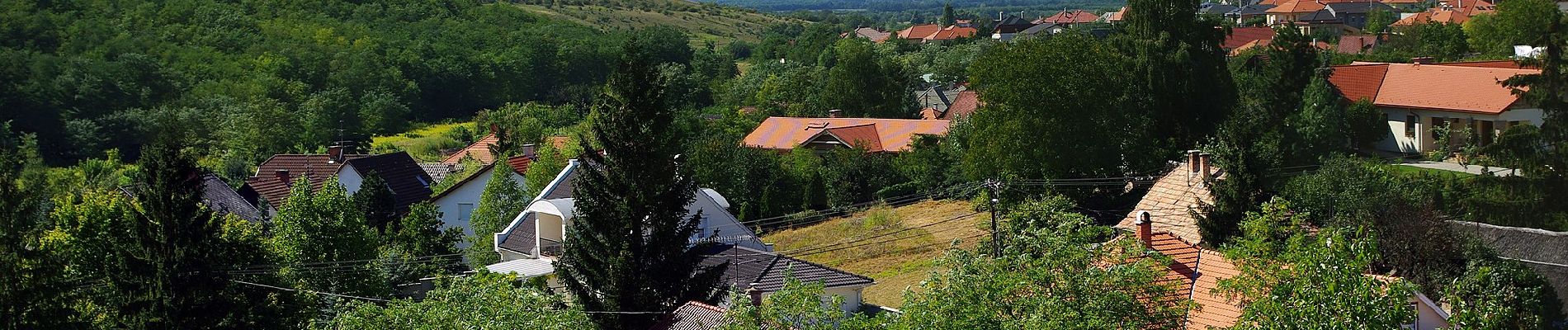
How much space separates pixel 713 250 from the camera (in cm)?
2553

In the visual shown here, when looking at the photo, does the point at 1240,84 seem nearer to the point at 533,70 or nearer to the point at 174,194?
the point at 174,194

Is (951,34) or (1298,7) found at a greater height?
(1298,7)

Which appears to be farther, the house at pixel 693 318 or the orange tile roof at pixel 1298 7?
the orange tile roof at pixel 1298 7

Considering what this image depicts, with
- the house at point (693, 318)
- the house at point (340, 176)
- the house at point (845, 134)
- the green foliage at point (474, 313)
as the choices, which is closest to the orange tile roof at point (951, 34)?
the house at point (845, 134)

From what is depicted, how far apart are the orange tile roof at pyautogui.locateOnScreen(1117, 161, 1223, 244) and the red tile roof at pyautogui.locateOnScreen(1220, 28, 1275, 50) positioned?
51.7 meters

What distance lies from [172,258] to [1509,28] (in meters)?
48.4

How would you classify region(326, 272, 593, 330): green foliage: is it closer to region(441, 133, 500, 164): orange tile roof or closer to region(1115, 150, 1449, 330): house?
region(1115, 150, 1449, 330): house

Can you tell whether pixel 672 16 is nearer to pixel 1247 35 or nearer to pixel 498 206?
pixel 1247 35

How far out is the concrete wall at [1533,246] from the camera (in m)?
24.5

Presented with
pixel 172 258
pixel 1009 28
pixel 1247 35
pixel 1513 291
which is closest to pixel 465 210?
pixel 172 258

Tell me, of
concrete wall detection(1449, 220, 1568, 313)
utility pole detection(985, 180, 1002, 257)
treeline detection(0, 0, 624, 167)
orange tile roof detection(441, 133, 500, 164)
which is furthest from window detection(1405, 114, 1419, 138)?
treeline detection(0, 0, 624, 167)

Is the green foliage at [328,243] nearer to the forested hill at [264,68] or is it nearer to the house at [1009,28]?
the forested hill at [264,68]

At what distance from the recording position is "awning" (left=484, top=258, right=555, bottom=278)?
86.3ft

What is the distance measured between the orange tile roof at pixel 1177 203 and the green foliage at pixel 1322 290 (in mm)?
10802
